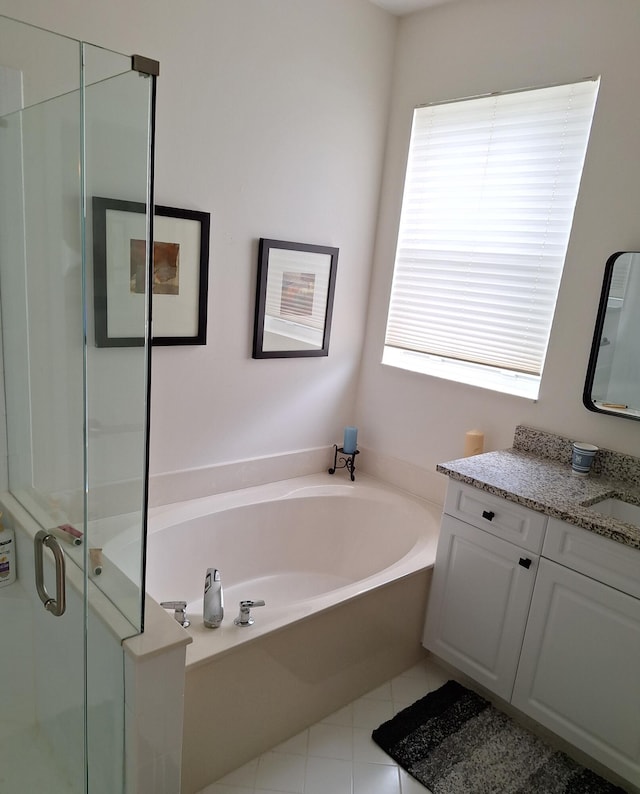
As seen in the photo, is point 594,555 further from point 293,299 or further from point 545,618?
point 293,299

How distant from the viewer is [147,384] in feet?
4.38

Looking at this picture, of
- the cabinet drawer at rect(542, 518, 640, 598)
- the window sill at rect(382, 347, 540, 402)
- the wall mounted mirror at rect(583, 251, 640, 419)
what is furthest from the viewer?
the window sill at rect(382, 347, 540, 402)

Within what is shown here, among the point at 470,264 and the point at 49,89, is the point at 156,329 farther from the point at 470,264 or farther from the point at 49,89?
the point at 470,264

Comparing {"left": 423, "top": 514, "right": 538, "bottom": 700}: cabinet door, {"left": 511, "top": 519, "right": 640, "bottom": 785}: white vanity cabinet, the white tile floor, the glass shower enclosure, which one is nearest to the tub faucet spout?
the glass shower enclosure

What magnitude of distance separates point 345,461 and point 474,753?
1522 millimetres

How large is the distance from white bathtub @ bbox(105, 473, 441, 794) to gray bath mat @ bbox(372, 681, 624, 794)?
0.75ft

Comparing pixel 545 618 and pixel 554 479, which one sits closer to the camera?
pixel 545 618

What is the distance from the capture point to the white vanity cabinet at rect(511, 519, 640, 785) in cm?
175

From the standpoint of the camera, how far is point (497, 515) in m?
2.05

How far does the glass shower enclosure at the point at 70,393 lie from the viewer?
1.30 meters

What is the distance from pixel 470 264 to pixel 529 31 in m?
0.95

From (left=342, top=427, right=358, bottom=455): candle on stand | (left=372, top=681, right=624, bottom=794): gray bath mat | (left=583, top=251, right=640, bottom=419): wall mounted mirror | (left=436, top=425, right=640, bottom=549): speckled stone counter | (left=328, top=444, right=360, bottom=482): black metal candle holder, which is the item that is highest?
(left=583, top=251, right=640, bottom=419): wall mounted mirror

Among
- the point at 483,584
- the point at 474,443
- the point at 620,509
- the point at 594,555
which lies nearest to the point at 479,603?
the point at 483,584

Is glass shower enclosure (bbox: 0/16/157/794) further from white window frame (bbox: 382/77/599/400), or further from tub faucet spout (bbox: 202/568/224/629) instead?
white window frame (bbox: 382/77/599/400)
